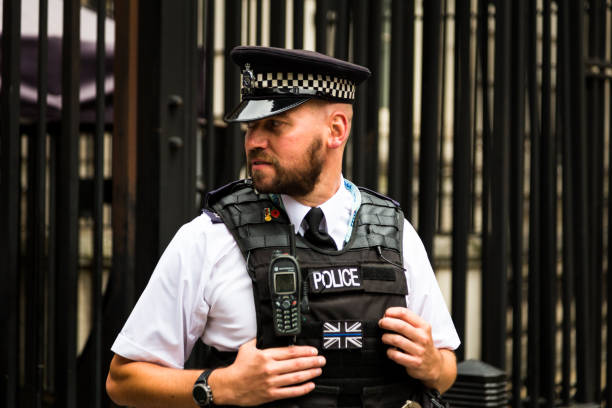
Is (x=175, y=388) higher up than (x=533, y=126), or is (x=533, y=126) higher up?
(x=533, y=126)

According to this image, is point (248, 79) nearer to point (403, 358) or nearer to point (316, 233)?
point (316, 233)

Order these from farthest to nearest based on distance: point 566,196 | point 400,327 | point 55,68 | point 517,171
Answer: point 55,68 → point 566,196 → point 517,171 → point 400,327

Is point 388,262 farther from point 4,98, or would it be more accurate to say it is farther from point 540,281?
point 540,281

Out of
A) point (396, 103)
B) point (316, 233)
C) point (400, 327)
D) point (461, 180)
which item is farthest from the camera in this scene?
point (461, 180)

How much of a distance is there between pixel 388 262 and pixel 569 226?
247 centimetres

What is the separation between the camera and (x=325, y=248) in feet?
7.54

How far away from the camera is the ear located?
7.72ft

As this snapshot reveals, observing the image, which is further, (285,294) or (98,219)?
(98,219)

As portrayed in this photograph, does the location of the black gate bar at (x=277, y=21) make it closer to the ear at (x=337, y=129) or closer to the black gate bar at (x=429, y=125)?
the black gate bar at (x=429, y=125)

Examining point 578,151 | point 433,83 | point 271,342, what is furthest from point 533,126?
point 271,342

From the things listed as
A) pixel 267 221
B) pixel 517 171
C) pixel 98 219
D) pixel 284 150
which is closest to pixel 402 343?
pixel 267 221

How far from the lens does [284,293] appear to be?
6.98ft

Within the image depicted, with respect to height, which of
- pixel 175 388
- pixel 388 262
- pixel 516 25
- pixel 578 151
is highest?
pixel 516 25

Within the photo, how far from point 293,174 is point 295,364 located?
1.70 feet
